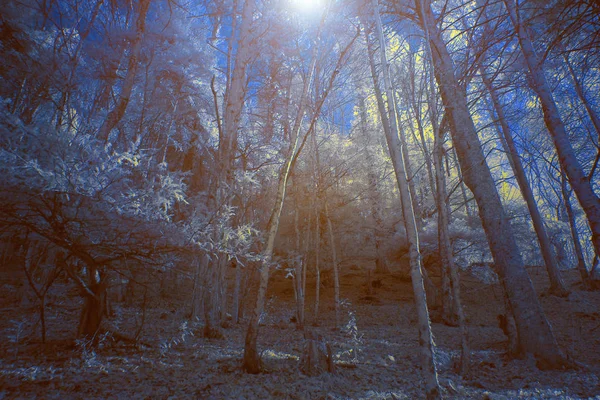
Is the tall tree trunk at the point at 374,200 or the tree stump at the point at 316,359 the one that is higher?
the tall tree trunk at the point at 374,200

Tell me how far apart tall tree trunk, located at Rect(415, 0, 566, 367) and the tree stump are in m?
3.10

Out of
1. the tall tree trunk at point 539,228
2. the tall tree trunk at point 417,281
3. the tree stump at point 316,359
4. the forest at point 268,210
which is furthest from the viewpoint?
the tall tree trunk at point 539,228

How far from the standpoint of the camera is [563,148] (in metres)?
4.41

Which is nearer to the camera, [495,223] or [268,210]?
[495,223]

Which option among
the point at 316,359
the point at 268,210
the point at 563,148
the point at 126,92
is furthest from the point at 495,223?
the point at 126,92

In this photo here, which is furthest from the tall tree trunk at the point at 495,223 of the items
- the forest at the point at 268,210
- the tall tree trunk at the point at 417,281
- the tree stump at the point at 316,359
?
the tree stump at the point at 316,359

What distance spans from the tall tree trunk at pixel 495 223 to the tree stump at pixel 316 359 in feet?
10.2

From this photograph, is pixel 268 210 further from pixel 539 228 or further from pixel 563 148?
pixel 539 228

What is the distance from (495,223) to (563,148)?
149cm

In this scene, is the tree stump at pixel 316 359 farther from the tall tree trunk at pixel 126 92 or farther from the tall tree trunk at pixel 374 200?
the tall tree trunk at pixel 374 200

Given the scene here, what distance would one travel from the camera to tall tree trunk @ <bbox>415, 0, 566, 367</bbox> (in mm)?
4820

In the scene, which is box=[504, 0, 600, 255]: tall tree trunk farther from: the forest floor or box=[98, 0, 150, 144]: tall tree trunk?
box=[98, 0, 150, 144]: tall tree trunk

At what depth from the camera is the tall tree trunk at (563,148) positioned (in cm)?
376

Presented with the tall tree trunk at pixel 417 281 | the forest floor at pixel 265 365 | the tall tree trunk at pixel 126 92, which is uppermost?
the tall tree trunk at pixel 126 92
